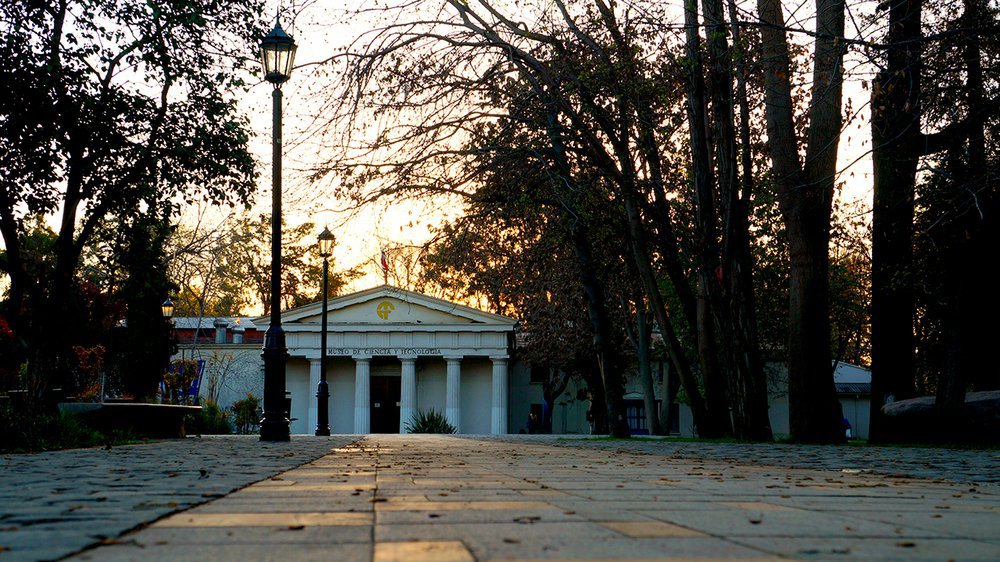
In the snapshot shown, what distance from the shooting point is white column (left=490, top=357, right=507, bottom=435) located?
49.5 meters

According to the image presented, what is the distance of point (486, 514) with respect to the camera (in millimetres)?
4031

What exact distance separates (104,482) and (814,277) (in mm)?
13276

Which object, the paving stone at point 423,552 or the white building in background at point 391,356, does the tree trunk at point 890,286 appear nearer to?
the paving stone at point 423,552

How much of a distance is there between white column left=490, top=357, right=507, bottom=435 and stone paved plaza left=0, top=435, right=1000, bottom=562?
42101mm

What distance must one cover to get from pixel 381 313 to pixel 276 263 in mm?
33784

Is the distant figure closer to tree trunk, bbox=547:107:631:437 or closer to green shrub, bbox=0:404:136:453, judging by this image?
tree trunk, bbox=547:107:631:437

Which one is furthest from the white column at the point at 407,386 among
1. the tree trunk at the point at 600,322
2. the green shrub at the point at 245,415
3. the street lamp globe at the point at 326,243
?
the street lamp globe at the point at 326,243

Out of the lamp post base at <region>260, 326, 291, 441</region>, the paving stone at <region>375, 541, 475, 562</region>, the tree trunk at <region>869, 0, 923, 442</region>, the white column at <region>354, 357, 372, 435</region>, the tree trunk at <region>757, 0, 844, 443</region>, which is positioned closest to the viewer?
the paving stone at <region>375, 541, 475, 562</region>

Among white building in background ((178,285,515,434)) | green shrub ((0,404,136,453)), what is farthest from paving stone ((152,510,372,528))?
white building in background ((178,285,515,434))

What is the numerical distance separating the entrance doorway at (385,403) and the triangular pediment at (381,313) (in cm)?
434

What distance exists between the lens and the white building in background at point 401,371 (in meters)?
48.8

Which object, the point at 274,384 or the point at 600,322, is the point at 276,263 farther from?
the point at 600,322

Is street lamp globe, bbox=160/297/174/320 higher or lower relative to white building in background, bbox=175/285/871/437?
higher

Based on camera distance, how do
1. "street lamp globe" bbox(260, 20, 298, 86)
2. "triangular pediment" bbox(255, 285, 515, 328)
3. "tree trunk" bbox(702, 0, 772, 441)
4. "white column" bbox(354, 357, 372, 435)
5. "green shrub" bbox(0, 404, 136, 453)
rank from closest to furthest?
"green shrub" bbox(0, 404, 136, 453) < "street lamp globe" bbox(260, 20, 298, 86) < "tree trunk" bbox(702, 0, 772, 441) < "triangular pediment" bbox(255, 285, 515, 328) < "white column" bbox(354, 357, 372, 435)
